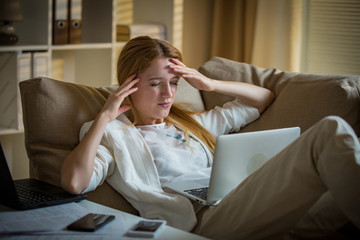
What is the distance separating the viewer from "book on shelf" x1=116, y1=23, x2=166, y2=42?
10.8ft

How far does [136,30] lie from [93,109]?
1.45 meters

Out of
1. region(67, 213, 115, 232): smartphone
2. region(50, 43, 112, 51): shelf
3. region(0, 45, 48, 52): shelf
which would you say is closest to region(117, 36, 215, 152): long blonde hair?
region(67, 213, 115, 232): smartphone

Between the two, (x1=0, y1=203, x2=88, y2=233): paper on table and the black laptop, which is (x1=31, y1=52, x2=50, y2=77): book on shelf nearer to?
the black laptop

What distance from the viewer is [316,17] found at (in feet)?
10.5

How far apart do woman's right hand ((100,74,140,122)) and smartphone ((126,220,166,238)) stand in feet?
1.79

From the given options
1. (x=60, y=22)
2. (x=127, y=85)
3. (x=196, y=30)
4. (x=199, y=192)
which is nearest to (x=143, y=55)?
(x=127, y=85)

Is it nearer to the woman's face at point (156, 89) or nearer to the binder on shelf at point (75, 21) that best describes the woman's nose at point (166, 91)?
the woman's face at point (156, 89)

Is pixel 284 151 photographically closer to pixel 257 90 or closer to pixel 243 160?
pixel 243 160

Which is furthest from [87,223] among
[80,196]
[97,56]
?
[97,56]

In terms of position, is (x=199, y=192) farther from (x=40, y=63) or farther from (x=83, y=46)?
(x=83, y=46)

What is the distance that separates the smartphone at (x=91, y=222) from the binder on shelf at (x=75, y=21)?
5.85 ft

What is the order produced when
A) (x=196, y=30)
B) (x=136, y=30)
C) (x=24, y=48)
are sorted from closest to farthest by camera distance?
(x=24, y=48)
(x=136, y=30)
(x=196, y=30)

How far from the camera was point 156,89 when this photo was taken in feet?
6.27

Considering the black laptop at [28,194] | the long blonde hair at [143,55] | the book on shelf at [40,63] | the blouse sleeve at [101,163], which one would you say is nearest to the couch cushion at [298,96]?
the long blonde hair at [143,55]
